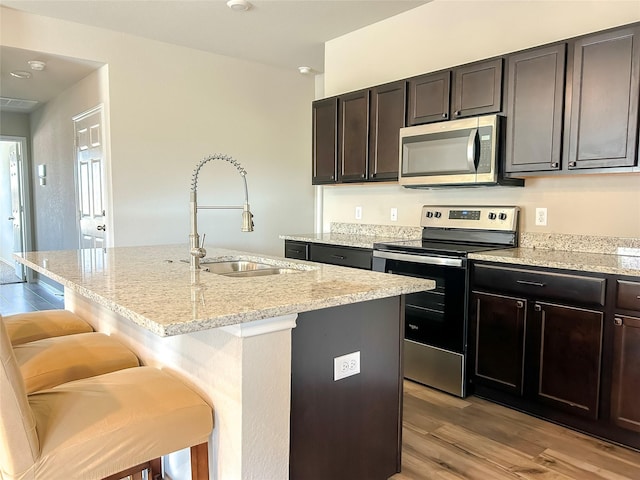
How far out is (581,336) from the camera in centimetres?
231

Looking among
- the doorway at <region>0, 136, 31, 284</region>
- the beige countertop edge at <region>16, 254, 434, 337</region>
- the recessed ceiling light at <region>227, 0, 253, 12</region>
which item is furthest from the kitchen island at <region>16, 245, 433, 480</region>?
the doorway at <region>0, 136, 31, 284</region>

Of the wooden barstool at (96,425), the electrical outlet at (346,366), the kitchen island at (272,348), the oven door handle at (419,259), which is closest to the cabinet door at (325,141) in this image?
the oven door handle at (419,259)

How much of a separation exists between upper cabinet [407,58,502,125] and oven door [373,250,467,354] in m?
1.00

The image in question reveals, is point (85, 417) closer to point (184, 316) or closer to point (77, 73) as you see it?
point (184, 316)

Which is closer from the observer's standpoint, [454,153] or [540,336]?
[540,336]

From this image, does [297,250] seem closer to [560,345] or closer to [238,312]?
[560,345]

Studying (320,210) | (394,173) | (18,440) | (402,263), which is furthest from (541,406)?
(320,210)

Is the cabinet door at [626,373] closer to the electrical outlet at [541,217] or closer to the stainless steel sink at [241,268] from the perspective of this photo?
the electrical outlet at [541,217]

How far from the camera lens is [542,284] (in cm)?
243

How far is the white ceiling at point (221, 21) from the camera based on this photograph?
353 cm

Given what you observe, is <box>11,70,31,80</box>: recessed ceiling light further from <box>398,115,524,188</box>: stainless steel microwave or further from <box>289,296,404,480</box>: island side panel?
<box>289,296,404,480</box>: island side panel

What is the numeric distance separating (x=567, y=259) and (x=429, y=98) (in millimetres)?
1461

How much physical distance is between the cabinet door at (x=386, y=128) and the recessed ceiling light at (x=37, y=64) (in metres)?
2.96

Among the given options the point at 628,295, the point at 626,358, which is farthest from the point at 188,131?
the point at 626,358
